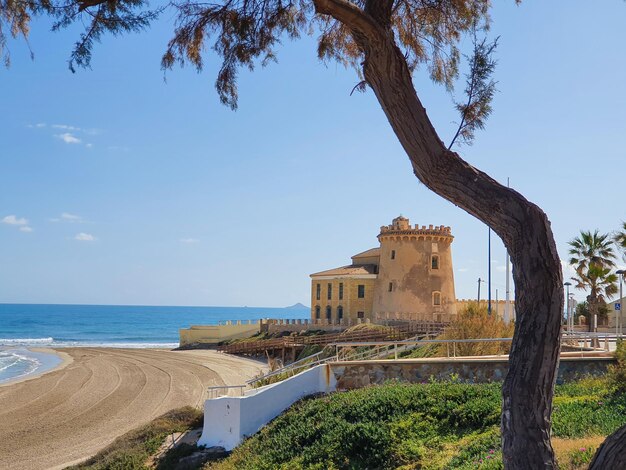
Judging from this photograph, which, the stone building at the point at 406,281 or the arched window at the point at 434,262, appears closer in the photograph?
the stone building at the point at 406,281

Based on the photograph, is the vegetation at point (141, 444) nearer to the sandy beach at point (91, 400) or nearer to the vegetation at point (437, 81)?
the sandy beach at point (91, 400)

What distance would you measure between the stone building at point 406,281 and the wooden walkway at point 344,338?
5.51 metres

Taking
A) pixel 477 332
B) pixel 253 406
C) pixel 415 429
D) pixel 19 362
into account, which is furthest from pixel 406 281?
pixel 415 429

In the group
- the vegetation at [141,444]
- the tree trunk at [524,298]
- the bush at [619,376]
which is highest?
the tree trunk at [524,298]

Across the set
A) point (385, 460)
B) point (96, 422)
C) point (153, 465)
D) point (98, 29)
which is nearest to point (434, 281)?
point (96, 422)

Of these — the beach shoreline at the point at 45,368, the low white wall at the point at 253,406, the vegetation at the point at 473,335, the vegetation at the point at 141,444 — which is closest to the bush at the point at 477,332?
the vegetation at the point at 473,335

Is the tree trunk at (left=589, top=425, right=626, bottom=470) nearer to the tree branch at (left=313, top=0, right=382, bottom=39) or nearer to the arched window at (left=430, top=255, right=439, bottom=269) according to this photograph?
the tree branch at (left=313, top=0, right=382, bottom=39)

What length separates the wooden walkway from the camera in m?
37.6

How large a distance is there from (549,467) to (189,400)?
25089 mm

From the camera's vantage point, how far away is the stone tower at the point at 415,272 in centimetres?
4791

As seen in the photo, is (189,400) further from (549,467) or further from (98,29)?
(549,467)

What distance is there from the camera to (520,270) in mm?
4719

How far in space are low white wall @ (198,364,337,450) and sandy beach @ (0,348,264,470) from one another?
5759mm

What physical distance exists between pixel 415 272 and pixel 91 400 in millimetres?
26325
